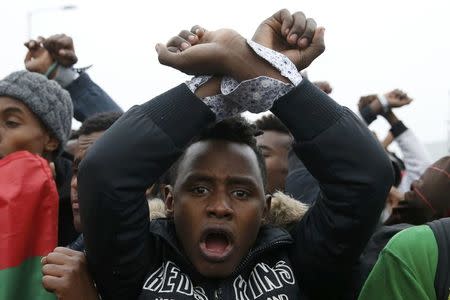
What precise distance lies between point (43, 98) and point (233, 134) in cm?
117

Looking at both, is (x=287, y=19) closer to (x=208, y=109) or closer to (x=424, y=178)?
(x=208, y=109)

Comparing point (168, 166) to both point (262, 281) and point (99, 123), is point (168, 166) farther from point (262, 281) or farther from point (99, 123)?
point (99, 123)

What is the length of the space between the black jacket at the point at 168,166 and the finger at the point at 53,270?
0.32ft

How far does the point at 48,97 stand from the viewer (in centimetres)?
329

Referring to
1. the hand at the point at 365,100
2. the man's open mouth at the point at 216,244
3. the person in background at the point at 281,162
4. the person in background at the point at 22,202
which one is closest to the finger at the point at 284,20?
the man's open mouth at the point at 216,244

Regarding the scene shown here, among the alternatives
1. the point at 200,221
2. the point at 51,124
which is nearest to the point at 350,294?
the point at 200,221

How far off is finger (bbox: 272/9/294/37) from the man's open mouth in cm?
64

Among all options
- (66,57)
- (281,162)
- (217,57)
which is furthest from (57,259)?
(281,162)

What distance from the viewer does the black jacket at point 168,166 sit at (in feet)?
7.12

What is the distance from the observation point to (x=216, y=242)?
231 centimetres

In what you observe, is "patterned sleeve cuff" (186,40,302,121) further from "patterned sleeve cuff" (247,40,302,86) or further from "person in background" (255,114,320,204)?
"person in background" (255,114,320,204)

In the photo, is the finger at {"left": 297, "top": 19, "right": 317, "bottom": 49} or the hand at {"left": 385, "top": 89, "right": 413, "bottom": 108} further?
the hand at {"left": 385, "top": 89, "right": 413, "bottom": 108}

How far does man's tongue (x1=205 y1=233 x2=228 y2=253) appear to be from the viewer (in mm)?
2295

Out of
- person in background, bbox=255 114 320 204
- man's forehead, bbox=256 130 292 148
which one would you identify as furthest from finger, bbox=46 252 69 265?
man's forehead, bbox=256 130 292 148
